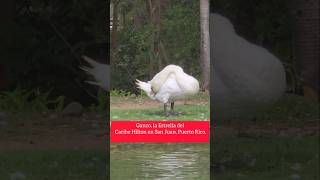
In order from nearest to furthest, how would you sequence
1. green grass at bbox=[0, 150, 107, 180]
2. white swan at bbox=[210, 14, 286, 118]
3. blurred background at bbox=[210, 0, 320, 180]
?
green grass at bbox=[0, 150, 107, 180]
blurred background at bbox=[210, 0, 320, 180]
white swan at bbox=[210, 14, 286, 118]

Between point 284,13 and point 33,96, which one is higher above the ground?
point 284,13

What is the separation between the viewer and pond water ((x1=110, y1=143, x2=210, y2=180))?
3.94 metres

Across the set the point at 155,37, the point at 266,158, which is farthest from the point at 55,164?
the point at 155,37

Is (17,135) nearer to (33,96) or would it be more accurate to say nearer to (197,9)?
(33,96)

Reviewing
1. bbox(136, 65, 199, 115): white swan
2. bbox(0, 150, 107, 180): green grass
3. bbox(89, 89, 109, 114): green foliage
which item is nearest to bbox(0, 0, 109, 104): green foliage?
bbox(89, 89, 109, 114): green foliage

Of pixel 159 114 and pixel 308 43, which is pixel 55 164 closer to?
pixel 159 114

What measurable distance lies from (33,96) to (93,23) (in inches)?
35.2

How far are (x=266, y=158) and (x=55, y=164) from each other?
144 centimetres

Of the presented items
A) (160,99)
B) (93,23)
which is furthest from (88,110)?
(160,99)

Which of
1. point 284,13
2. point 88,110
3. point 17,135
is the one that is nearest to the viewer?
point 17,135

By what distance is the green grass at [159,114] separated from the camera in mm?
3895

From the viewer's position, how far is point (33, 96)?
757cm

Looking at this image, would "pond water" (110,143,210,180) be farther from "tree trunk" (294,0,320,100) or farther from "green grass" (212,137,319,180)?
"tree trunk" (294,0,320,100)

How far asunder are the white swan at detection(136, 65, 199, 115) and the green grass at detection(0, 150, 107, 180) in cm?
132
